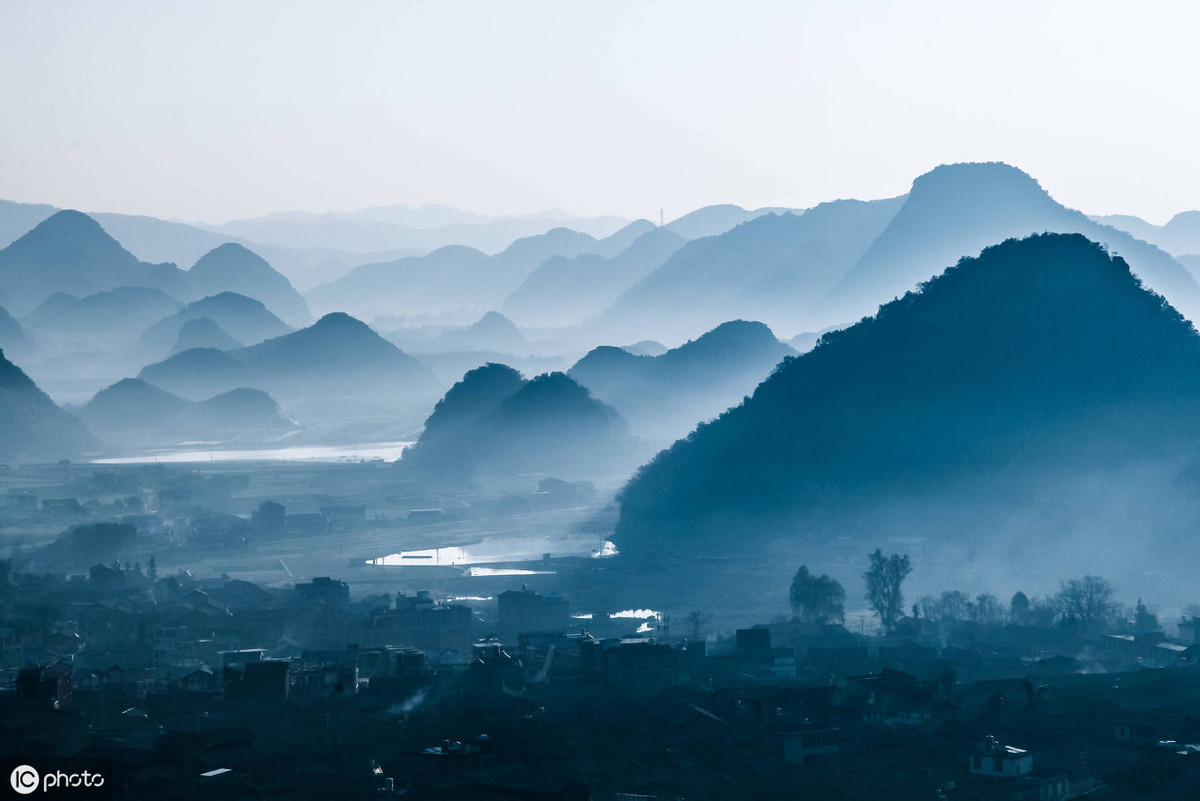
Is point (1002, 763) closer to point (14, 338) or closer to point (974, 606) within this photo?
point (974, 606)

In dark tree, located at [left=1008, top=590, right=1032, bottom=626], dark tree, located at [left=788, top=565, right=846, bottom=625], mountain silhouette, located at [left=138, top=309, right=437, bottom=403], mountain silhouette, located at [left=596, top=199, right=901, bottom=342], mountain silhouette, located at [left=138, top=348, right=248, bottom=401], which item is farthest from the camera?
mountain silhouette, located at [left=596, top=199, right=901, bottom=342]

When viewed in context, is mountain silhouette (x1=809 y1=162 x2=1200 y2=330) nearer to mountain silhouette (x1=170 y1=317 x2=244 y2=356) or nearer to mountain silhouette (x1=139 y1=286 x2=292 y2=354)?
mountain silhouette (x1=170 y1=317 x2=244 y2=356)

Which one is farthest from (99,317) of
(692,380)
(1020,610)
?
(1020,610)

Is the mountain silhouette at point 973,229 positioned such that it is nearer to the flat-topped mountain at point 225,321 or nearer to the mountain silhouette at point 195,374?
the mountain silhouette at point 195,374

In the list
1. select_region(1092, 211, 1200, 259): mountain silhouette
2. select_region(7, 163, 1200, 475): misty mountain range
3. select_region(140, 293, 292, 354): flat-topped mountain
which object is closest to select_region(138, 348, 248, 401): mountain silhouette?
select_region(7, 163, 1200, 475): misty mountain range

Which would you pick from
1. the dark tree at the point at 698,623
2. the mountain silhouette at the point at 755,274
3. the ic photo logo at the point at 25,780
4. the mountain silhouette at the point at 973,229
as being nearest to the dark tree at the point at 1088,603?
the dark tree at the point at 698,623

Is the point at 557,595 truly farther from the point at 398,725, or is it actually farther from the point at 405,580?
the point at 398,725
